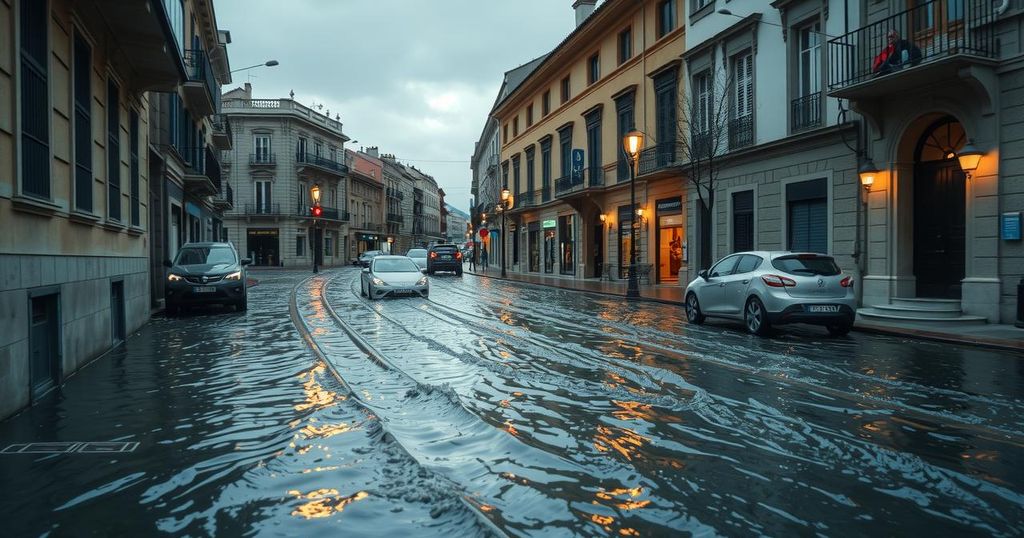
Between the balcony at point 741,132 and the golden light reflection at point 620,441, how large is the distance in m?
17.3

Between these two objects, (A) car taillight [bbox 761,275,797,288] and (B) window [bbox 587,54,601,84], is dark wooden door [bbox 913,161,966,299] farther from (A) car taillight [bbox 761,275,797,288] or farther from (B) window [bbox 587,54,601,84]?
(B) window [bbox 587,54,601,84]

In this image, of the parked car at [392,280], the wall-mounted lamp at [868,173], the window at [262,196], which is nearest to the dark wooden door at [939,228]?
the wall-mounted lamp at [868,173]

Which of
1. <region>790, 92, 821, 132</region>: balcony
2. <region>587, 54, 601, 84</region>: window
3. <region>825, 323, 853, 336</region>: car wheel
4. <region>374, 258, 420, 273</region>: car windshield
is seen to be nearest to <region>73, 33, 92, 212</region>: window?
<region>825, 323, 853, 336</region>: car wheel

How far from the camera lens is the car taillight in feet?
37.0

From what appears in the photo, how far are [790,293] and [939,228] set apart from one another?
5881mm

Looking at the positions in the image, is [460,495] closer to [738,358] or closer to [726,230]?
[738,358]

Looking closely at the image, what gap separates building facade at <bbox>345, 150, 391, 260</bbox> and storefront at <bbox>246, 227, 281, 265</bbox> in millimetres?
13470

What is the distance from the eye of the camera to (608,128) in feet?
102

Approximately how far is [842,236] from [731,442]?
13859 millimetres

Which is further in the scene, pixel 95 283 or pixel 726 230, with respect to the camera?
pixel 726 230

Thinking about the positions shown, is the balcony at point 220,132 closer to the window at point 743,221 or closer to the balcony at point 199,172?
the balcony at point 199,172

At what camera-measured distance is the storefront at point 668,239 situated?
26094 millimetres

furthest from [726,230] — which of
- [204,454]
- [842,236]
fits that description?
[204,454]

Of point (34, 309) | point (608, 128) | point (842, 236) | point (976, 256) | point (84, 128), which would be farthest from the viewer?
point (608, 128)
